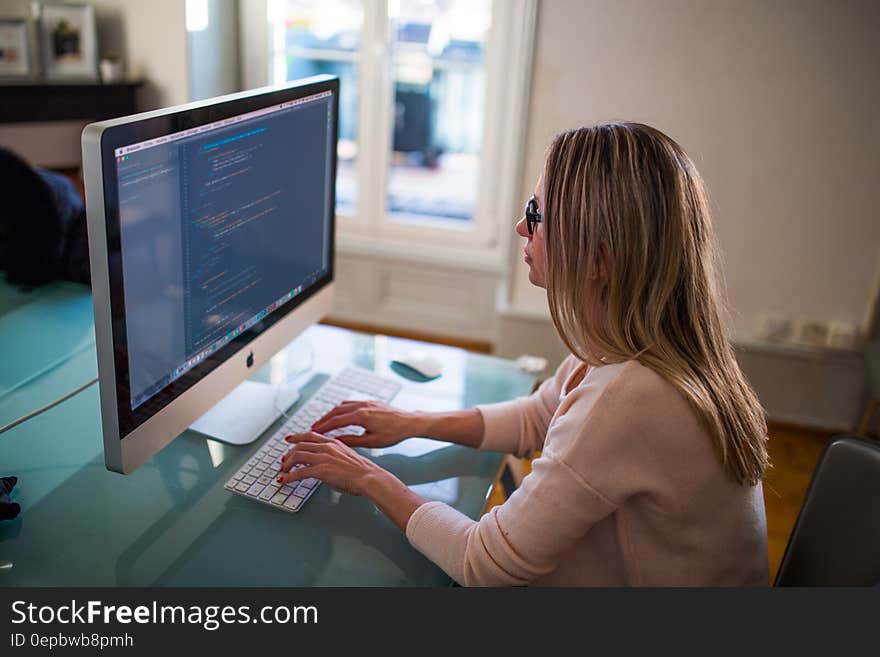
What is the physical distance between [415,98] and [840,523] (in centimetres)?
258

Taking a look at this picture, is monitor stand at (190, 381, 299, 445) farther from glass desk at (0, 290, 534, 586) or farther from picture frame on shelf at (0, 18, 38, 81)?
picture frame on shelf at (0, 18, 38, 81)

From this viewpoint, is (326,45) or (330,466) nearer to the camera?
(330,466)

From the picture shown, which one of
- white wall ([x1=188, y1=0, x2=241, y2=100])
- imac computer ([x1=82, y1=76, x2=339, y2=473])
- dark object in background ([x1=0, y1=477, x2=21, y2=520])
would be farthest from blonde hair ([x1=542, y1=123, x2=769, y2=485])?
white wall ([x1=188, y1=0, x2=241, y2=100])

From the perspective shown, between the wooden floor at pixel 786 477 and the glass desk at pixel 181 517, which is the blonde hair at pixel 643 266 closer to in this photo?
the glass desk at pixel 181 517

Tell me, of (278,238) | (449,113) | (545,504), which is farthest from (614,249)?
(449,113)

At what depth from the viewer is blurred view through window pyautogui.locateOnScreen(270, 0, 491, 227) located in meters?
3.11

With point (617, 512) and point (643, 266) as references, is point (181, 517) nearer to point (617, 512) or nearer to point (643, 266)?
point (617, 512)

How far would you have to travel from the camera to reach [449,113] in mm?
3291

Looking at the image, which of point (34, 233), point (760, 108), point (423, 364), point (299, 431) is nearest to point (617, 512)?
point (299, 431)

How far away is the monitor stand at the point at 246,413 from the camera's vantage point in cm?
130

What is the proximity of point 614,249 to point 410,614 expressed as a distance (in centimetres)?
48

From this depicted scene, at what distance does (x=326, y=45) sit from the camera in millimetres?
3240

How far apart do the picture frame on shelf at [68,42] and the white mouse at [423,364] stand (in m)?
Answer: 2.30

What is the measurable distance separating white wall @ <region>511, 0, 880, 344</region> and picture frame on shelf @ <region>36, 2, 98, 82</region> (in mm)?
1762
